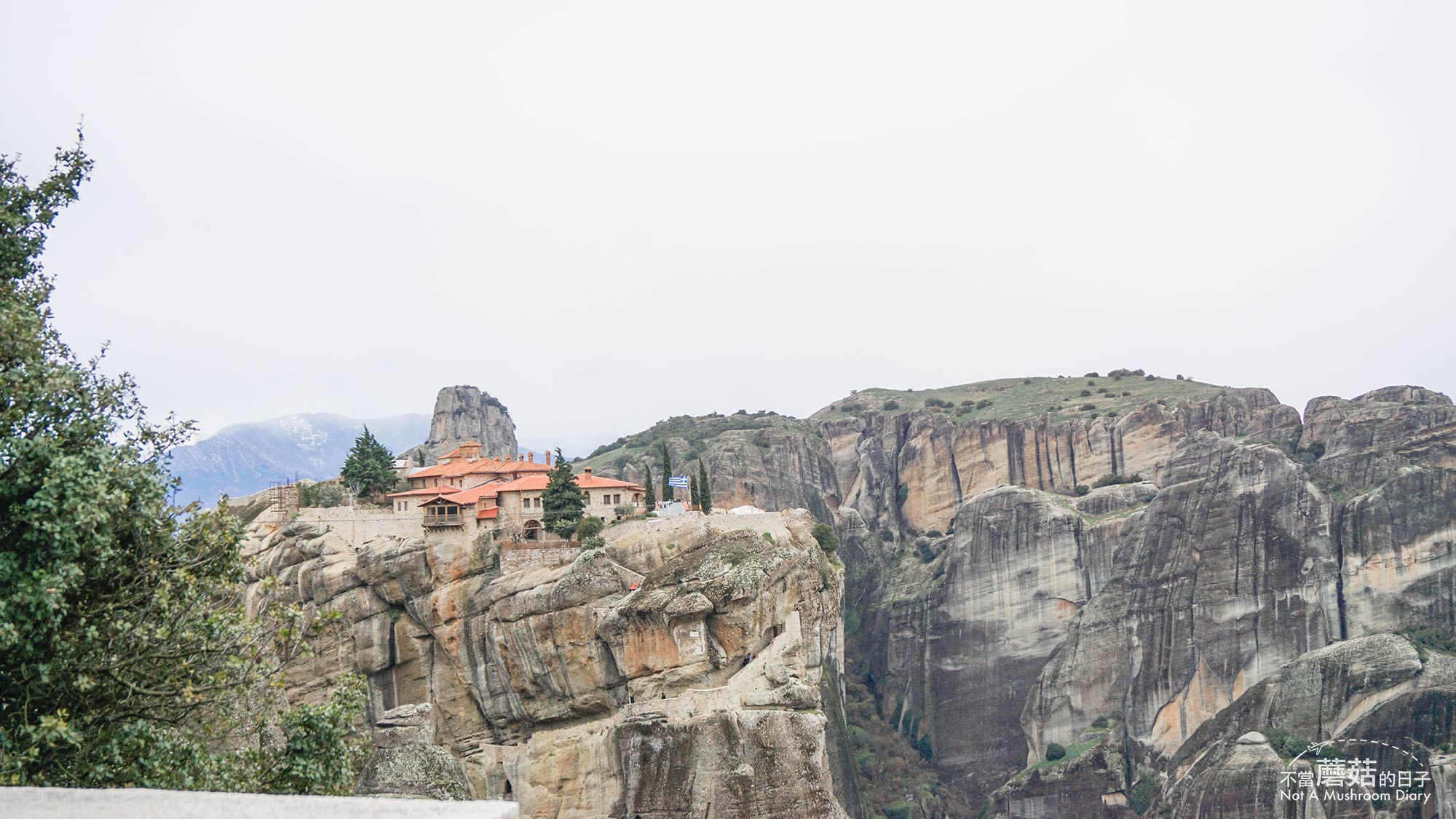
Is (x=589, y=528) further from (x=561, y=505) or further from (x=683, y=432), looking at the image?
(x=683, y=432)

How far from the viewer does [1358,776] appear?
229 ft

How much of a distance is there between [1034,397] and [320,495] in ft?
280

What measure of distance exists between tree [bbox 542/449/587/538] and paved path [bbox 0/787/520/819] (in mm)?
48477

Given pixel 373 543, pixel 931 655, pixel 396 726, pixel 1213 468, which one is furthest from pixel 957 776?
pixel 396 726

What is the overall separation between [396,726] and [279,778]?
23372mm

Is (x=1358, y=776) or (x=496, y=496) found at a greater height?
(x=496, y=496)

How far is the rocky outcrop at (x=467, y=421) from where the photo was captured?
113 m

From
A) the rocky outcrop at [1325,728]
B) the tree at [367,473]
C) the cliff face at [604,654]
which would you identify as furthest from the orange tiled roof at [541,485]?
the rocky outcrop at [1325,728]

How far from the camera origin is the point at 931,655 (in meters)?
103

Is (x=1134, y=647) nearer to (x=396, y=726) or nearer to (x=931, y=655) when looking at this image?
(x=931, y=655)

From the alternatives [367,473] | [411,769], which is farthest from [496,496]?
[411,769]

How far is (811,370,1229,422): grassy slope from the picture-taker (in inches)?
4707

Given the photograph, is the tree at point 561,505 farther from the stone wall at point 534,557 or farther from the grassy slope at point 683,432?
the grassy slope at point 683,432

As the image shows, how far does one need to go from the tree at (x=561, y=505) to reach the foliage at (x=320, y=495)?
11.3m
